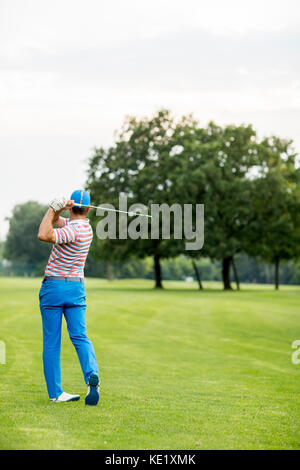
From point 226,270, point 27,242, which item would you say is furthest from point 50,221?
point 27,242

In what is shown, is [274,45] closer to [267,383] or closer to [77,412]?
[267,383]

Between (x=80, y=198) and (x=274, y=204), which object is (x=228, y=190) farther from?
(x=80, y=198)

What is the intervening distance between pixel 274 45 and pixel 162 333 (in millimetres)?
21332

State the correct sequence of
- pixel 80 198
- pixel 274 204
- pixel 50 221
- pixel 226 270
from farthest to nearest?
pixel 226 270 → pixel 274 204 → pixel 80 198 → pixel 50 221

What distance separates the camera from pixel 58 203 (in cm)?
658

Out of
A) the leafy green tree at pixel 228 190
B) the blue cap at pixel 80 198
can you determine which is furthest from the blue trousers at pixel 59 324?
the leafy green tree at pixel 228 190

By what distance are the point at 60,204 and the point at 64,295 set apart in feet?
3.27

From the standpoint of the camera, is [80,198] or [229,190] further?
[229,190]

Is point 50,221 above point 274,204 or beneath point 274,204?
beneath

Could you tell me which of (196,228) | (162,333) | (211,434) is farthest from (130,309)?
(196,228)

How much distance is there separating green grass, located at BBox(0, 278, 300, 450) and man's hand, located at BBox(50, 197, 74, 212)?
6.95 ft

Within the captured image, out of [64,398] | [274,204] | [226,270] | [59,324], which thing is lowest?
[226,270]

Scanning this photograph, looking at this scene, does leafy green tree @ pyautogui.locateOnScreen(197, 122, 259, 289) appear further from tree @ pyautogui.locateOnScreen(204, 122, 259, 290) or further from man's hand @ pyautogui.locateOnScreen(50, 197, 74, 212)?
man's hand @ pyautogui.locateOnScreen(50, 197, 74, 212)

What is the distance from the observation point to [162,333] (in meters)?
18.2
